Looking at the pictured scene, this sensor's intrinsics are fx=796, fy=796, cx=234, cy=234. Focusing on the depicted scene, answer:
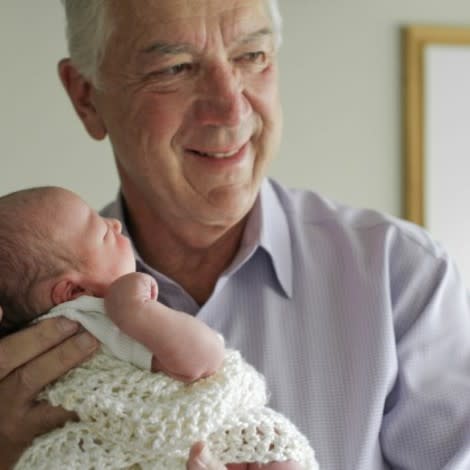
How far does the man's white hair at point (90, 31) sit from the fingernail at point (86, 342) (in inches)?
29.2

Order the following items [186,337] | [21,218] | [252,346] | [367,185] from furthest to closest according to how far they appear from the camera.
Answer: [367,185], [252,346], [21,218], [186,337]

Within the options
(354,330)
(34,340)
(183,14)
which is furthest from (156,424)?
(183,14)

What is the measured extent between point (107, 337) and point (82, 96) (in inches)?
33.3

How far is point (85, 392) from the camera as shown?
3.85 feet

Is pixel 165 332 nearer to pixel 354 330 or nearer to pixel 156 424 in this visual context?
Result: pixel 156 424

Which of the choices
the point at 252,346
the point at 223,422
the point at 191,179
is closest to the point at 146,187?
the point at 191,179

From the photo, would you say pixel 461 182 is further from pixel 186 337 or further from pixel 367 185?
pixel 186 337

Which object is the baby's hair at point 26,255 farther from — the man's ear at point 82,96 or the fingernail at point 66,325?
the man's ear at point 82,96

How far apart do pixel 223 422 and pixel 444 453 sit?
567mm

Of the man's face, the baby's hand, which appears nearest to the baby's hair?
the baby's hand

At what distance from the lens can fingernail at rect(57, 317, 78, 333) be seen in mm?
1217

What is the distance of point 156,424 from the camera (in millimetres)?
1139

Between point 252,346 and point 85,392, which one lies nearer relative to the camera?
point 85,392

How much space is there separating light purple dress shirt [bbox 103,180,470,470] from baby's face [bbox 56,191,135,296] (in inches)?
15.0
